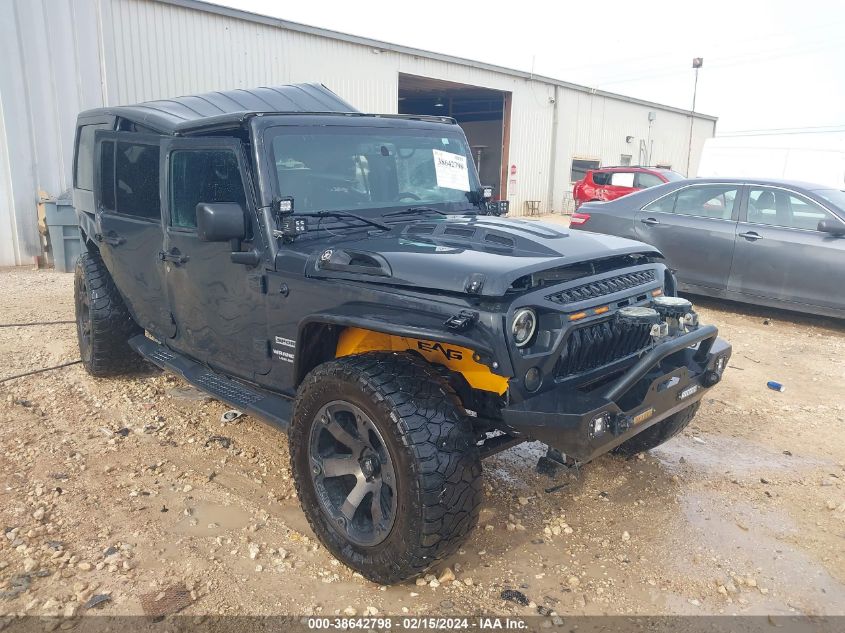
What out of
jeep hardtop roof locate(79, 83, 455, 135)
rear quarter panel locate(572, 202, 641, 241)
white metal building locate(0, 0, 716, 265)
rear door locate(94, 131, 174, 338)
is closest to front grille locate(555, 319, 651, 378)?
jeep hardtop roof locate(79, 83, 455, 135)

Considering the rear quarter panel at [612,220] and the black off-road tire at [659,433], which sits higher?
the rear quarter panel at [612,220]

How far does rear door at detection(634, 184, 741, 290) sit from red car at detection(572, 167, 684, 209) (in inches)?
363

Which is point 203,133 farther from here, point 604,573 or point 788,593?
point 788,593

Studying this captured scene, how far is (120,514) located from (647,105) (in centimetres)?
2711

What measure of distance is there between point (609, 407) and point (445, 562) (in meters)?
1.04

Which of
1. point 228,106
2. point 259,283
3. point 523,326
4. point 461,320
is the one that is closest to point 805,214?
point 523,326

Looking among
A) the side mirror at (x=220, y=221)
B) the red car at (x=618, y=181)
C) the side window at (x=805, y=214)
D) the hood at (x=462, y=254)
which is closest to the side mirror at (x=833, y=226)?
the side window at (x=805, y=214)

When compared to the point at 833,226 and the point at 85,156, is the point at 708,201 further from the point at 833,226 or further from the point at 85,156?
the point at 85,156

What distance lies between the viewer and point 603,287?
302cm

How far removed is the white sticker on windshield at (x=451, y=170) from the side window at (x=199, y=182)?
4.03 ft

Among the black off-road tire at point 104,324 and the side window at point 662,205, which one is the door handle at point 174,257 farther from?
the side window at point 662,205

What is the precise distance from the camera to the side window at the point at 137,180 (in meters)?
4.26

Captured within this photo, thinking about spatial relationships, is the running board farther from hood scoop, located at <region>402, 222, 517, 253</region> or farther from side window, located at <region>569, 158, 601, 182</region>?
side window, located at <region>569, 158, 601, 182</region>

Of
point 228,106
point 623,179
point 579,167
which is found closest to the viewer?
point 228,106
